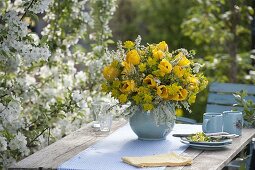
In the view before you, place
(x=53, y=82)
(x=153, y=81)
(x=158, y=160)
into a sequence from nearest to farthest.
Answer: (x=158, y=160) < (x=153, y=81) < (x=53, y=82)

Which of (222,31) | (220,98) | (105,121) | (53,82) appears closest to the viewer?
(105,121)

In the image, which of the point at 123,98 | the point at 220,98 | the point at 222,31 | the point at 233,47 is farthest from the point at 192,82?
the point at 233,47

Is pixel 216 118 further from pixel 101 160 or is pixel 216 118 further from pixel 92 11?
pixel 92 11

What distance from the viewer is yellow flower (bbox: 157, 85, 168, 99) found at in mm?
3068

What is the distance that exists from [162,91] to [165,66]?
111 mm

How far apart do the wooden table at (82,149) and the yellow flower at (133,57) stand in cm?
44

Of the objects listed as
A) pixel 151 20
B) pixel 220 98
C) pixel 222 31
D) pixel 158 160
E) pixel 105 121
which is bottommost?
pixel 158 160

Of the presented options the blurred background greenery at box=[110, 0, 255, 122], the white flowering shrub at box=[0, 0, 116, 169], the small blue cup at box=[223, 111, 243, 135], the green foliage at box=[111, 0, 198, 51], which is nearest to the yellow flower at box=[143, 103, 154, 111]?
the small blue cup at box=[223, 111, 243, 135]

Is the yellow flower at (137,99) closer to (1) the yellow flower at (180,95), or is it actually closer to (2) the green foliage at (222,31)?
(1) the yellow flower at (180,95)

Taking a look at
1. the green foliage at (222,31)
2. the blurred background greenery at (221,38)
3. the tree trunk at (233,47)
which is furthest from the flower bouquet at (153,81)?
the tree trunk at (233,47)

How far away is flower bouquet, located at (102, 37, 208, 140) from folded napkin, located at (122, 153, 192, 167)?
300mm

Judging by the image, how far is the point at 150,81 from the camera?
3.10 metres

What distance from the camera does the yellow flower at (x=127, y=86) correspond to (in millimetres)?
3094

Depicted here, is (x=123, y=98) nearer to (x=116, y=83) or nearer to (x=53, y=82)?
(x=116, y=83)
